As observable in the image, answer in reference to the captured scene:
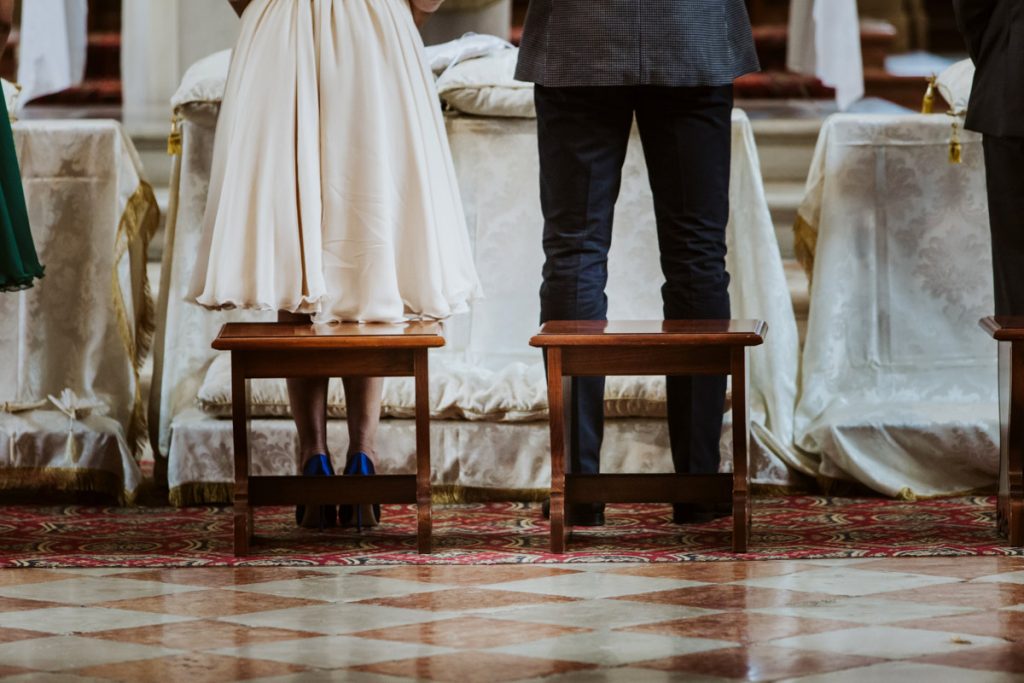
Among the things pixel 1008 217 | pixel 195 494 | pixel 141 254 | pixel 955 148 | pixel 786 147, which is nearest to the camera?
pixel 1008 217

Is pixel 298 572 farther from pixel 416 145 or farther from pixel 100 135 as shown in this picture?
pixel 100 135

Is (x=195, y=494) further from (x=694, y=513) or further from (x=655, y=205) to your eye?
(x=655, y=205)

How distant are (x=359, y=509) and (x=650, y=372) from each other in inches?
26.4

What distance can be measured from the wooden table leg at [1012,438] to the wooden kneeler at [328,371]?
1.00 m

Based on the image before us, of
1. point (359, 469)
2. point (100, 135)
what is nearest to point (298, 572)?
point (359, 469)

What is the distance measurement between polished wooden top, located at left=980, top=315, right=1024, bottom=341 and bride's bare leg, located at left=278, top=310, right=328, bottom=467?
49.0 inches

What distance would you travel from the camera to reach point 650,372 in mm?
2982

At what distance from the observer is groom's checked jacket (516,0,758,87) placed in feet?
10.3

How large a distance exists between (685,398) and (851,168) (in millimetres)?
1023

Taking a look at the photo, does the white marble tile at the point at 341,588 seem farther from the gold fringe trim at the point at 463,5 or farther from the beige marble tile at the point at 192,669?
the gold fringe trim at the point at 463,5

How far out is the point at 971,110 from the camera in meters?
3.41

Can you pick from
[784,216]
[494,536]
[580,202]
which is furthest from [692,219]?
[784,216]

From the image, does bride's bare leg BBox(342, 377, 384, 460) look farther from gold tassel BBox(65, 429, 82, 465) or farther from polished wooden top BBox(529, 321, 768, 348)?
gold tassel BBox(65, 429, 82, 465)

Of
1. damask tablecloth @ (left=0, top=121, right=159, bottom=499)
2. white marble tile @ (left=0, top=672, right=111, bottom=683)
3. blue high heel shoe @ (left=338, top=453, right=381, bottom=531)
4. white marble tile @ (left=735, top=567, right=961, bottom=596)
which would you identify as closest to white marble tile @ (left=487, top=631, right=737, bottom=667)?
white marble tile @ (left=735, top=567, right=961, bottom=596)
